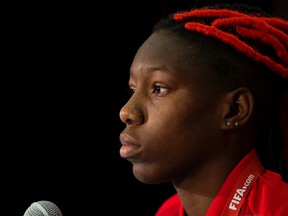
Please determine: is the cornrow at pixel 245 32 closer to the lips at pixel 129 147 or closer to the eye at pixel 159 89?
the eye at pixel 159 89

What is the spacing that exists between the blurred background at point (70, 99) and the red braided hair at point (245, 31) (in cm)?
59

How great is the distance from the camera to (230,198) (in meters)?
1.40

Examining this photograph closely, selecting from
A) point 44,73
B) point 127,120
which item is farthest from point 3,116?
point 127,120

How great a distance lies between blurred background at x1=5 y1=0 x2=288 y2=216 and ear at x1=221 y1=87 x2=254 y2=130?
0.75 metres

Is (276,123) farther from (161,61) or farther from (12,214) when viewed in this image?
(12,214)

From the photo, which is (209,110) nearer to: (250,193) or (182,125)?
(182,125)

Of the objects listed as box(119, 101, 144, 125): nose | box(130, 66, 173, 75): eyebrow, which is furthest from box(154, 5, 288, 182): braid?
box(119, 101, 144, 125): nose

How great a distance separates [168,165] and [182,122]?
0.13 metres

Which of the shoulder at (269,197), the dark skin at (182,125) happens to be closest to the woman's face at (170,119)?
the dark skin at (182,125)

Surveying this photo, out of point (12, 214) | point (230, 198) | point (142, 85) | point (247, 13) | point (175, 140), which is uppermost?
point (247, 13)

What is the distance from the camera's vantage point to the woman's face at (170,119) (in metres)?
1.38


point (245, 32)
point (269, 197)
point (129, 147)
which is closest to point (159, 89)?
point (129, 147)

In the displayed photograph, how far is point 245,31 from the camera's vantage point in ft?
4.73

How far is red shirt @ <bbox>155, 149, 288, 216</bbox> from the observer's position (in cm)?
134
